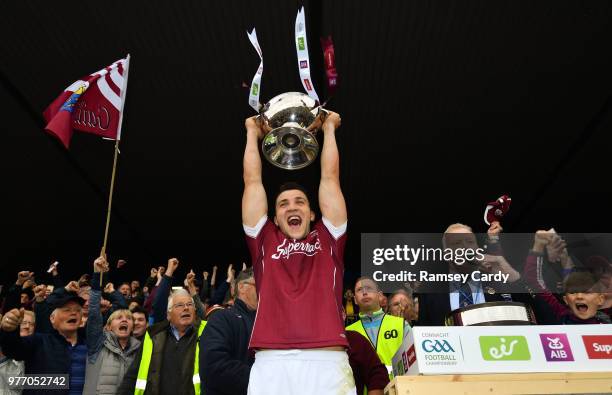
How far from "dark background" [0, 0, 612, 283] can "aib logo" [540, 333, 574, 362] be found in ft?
14.4

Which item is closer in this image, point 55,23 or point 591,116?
point 55,23

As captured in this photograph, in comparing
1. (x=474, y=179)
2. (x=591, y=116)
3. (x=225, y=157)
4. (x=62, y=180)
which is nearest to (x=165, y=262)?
(x=62, y=180)

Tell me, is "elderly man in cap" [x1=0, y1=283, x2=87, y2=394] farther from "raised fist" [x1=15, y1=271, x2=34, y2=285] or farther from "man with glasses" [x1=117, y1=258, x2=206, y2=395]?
"raised fist" [x1=15, y1=271, x2=34, y2=285]

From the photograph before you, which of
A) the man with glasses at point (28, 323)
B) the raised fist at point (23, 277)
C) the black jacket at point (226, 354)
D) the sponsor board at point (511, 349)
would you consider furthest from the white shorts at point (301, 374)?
the raised fist at point (23, 277)

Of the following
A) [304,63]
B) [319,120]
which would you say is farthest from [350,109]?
[319,120]

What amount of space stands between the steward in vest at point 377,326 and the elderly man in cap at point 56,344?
7.37 feet

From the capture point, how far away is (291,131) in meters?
2.91

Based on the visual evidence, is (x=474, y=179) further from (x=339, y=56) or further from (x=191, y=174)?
(x=191, y=174)

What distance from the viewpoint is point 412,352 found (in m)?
1.81

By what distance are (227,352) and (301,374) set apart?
82 cm

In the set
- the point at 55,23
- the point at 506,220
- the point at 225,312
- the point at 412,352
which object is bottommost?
the point at 412,352

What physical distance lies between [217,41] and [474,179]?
16.3 feet

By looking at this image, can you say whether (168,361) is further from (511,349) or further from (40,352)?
(511,349)

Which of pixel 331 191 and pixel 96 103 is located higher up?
pixel 96 103
